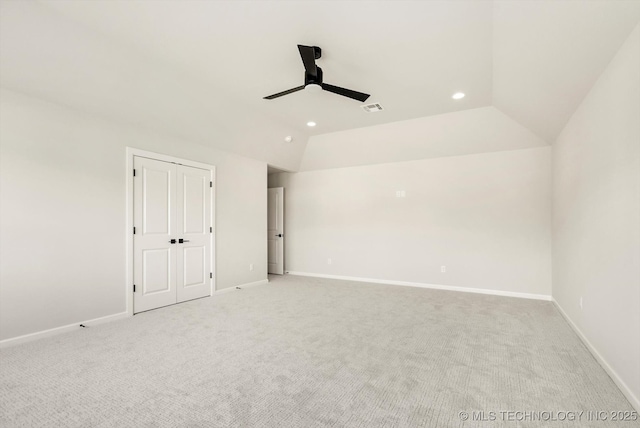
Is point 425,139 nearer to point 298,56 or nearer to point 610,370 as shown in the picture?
point 298,56

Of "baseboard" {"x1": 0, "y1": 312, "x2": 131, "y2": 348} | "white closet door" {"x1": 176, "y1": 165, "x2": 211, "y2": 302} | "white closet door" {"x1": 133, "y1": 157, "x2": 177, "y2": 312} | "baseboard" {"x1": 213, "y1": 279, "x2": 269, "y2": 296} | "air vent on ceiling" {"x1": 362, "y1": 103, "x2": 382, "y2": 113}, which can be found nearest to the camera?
"baseboard" {"x1": 0, "y1": 312, "x2": 131, "y2": 348}

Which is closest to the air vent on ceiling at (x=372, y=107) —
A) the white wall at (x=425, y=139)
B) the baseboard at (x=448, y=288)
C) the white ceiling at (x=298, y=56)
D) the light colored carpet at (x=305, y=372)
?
the white ceiling at (x=298, y=56)

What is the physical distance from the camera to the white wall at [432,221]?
5.26 metres

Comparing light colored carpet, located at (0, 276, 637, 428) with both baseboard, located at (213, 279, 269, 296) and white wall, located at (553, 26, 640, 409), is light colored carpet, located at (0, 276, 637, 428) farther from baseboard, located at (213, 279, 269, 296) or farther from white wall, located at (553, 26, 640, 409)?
baseboard, located at (213, 279, 269, 296)

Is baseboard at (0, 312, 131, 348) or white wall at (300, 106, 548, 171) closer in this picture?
baseboard at (0, 312, 131, 348)

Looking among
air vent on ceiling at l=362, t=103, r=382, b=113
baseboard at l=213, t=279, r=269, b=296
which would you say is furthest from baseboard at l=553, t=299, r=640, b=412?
baseboard at l=213, t=279, r=269, b=296

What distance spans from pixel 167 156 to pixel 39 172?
1559mm

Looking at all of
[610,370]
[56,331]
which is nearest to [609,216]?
[610,370]

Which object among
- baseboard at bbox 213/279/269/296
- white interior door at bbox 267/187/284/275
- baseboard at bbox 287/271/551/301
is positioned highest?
white interior door at bbox 267/187/284/275

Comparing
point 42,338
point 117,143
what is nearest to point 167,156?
point 117,143

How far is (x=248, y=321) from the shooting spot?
3881 mm

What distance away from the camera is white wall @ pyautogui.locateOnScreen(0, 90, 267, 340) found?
10.3 ft

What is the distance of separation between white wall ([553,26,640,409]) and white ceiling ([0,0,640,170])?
0.27 metres

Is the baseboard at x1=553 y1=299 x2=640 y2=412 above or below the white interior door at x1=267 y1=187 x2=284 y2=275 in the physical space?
below
